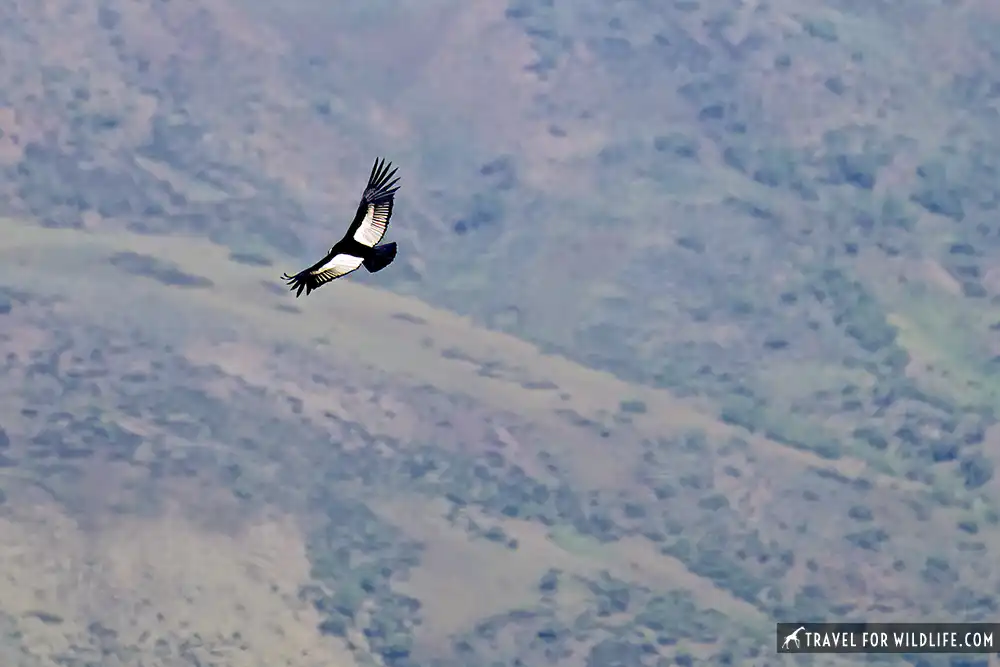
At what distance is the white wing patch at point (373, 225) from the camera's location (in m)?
38.1

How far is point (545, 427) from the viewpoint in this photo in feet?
491

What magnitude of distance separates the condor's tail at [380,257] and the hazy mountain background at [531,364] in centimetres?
9703

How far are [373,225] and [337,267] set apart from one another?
1.56 meters

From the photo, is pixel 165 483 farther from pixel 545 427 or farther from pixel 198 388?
pixel 545 427

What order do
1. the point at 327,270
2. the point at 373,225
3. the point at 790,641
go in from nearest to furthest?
the point at 327,270 < the point at 373,225 < the point at 790,641

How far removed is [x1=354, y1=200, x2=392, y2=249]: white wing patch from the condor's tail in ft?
1.10

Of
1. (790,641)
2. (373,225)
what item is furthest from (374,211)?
(790,641)

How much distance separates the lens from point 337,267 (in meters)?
37.4

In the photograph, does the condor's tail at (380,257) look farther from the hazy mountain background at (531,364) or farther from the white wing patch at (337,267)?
the hazy mountain background at (531,364)

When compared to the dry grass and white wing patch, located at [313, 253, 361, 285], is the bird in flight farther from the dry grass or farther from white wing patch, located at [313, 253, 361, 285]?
the dry grass

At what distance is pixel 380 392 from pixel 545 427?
42.7 feet

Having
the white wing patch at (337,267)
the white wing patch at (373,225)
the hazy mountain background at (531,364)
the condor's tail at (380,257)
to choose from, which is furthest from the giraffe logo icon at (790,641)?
the white wing patch at (337,267)

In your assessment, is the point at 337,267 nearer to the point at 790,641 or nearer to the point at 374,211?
the point at 374,211

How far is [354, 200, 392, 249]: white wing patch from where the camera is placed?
38.1 meters
